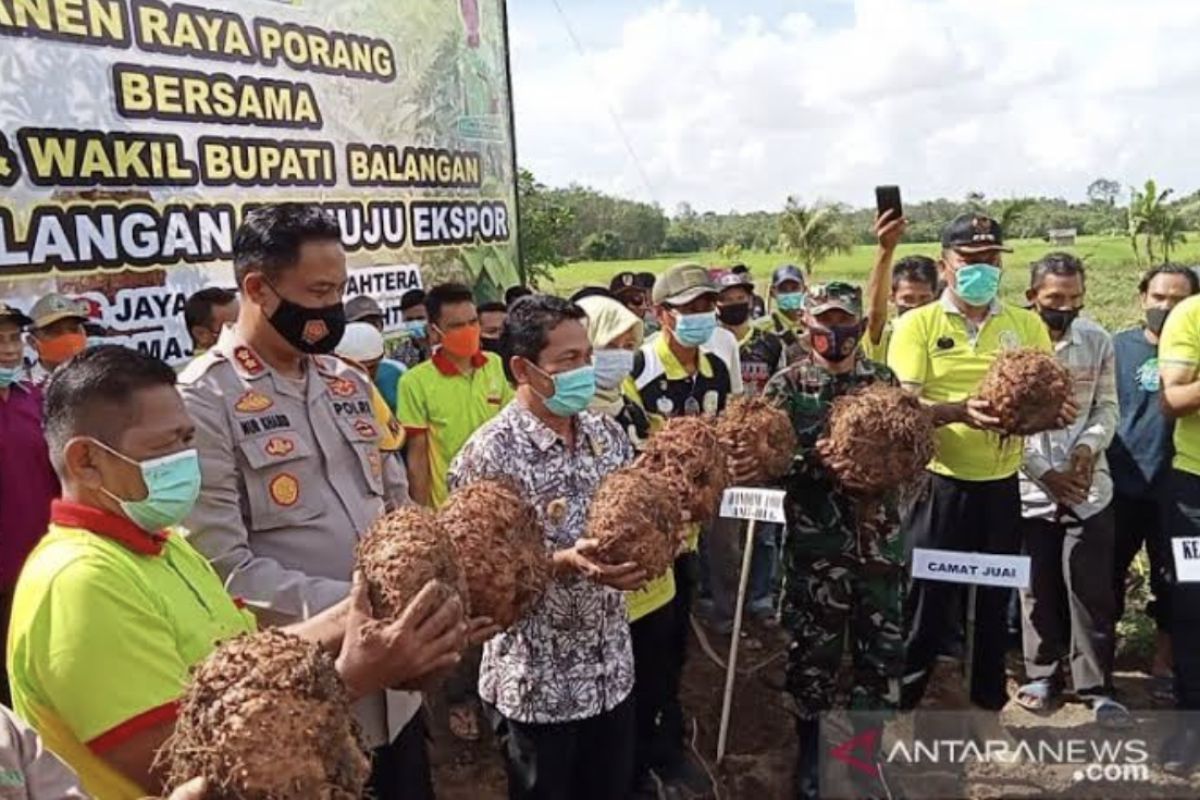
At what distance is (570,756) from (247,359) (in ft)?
5.49

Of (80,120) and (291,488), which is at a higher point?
(80,120)

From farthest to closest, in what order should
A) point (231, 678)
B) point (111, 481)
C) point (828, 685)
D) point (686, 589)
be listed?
point (686, 589) → point (828, 685) → point (111, 481) → point (231, 678)

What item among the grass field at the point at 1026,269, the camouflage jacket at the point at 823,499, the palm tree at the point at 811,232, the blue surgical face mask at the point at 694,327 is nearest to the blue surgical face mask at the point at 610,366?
the blue surgical face mask at the point at 694,327

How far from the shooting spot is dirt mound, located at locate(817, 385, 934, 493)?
12.0ft

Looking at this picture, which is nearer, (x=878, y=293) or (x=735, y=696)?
(x=878, y=293)

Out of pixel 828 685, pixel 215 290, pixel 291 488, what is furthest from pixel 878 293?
pixel 215 290

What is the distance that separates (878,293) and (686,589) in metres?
1.85

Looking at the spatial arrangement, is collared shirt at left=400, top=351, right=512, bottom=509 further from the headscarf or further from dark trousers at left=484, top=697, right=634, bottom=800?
dark trousers at left=484, top=697, right=634, bottom=800

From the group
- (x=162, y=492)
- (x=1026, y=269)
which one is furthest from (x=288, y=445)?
(x=1026, y=269)

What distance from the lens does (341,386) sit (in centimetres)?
276

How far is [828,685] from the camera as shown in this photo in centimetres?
417

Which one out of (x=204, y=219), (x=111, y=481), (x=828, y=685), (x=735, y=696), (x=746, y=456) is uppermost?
(x=204, y=219)

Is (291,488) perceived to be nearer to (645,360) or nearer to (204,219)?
(645,360)

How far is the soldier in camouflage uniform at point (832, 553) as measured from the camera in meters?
4.05
